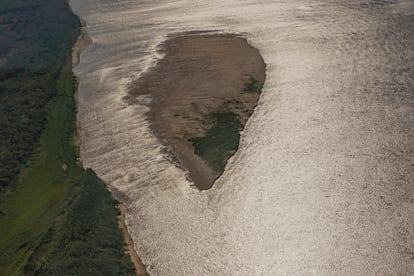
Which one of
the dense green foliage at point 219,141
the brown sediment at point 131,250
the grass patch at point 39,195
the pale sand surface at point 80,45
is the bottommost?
the brown sediment at point 131,250

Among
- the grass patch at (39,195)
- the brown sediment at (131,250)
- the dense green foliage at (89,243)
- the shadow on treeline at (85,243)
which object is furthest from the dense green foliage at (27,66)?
the brown sediment at (131,250)

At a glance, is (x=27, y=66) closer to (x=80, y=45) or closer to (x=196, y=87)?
(x=80, y=45)

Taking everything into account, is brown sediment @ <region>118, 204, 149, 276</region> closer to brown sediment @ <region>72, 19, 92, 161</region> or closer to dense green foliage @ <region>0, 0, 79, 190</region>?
dense green foliage @ <region>0, 0, 79, 190</region>

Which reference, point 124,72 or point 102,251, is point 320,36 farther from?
point 102,251

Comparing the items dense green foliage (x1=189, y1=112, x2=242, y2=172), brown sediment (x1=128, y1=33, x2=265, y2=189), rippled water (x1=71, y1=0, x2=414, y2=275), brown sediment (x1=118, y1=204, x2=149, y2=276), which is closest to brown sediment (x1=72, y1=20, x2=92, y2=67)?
rippled water (x1=71, y1=0, x2=414, y2=275)

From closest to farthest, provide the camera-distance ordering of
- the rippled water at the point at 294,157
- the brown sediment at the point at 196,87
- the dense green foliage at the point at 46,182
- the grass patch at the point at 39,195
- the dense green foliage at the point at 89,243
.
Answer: the dense green foliage at the point at 89,243
the rippled water at the point at 294,157
the dense green foliage at the point at 46,182
the grass patch at the point at 39,195
the brown sediment at the point at 196,87

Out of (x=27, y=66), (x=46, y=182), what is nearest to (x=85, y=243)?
(x=46, y=182)

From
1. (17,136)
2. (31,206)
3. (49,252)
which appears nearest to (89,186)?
(31,206)

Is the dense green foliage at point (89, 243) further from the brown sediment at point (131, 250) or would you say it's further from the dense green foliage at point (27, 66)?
the dense green foliage at point (27, 66)
